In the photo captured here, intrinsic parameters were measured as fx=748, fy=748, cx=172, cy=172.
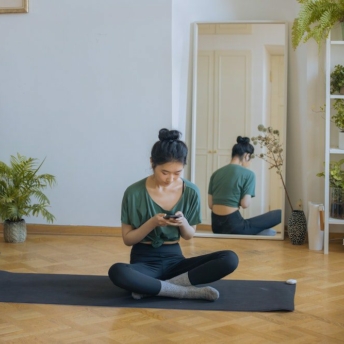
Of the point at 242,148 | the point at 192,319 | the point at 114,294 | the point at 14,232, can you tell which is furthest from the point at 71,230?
the point at 192,319

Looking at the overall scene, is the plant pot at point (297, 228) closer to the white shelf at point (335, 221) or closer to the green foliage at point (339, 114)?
the white shelf at point (335, 221)

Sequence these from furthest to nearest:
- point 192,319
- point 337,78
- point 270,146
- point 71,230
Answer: point 71,230 < point 270,146 < point 337,78 < point 192,319

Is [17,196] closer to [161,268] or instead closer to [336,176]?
[161,268]

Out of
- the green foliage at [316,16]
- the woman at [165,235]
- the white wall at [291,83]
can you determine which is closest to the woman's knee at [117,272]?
the woman at [165,235]

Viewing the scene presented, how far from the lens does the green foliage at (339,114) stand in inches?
194

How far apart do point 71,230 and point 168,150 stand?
2.23 m

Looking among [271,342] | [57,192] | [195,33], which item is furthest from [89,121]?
[271,342]

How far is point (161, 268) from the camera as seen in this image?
3.69 metres

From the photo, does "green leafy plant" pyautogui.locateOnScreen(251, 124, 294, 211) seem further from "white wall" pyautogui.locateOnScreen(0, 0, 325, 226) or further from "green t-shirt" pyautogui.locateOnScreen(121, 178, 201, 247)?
"green t-shirt" pyautogui.locateOnScreen(121, 178, 201, 247)

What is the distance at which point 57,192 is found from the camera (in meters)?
5.55

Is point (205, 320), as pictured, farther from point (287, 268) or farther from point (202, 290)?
point (287, 268)

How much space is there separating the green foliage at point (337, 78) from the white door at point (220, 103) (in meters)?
0.70

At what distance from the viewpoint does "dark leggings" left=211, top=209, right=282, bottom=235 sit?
17.7 ft

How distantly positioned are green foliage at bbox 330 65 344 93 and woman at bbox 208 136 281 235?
771 millimetres
